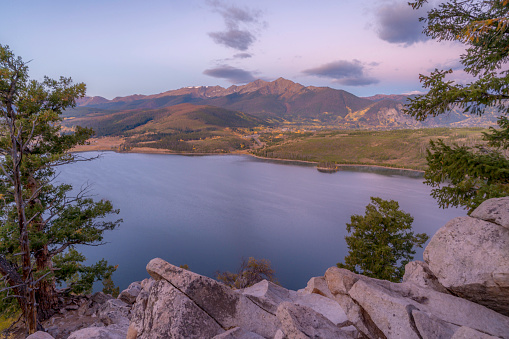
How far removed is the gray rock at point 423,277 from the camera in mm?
7320

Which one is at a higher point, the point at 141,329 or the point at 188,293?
the point at 188,293

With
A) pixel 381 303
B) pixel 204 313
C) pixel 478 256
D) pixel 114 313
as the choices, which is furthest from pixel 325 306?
pixel 114 313

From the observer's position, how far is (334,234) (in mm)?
61688

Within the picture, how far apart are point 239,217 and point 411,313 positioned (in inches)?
2683

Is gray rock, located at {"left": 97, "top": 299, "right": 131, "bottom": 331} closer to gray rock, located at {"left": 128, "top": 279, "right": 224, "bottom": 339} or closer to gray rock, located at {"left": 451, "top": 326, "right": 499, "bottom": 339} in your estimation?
gray rock, located at {"left": 128, "top": 279, "right": 224, "bottom": 339}

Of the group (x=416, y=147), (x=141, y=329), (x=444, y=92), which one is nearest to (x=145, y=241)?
(x=141, y=329)

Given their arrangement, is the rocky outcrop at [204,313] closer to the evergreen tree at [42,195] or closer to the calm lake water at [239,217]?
the evergreen tree at [42,195]

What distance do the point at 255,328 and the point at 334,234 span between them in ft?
195

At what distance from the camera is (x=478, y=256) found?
247 inches

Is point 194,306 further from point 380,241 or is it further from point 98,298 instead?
point 380,241

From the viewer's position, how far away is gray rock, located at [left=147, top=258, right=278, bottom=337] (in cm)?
653

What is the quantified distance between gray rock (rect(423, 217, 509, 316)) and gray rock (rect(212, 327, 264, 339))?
207 inches

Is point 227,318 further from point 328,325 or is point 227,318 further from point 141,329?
point 328,325

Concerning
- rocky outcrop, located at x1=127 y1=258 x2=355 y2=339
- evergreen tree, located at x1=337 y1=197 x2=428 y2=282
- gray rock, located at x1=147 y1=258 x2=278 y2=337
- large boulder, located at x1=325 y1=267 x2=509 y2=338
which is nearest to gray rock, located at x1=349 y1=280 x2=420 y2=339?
large boulder, located at x1=325 y1=267 x2=509 y2=338
